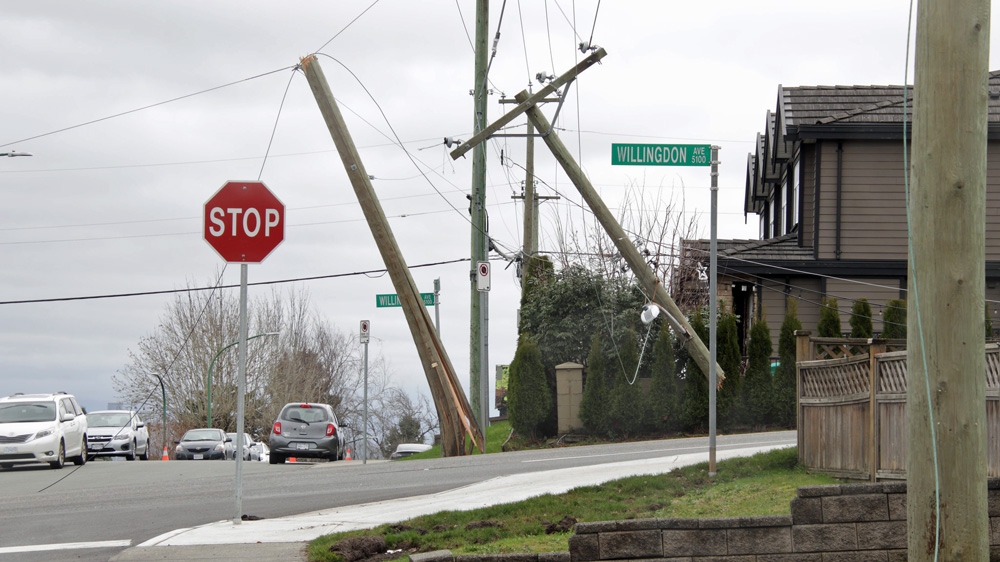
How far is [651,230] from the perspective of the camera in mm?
34750

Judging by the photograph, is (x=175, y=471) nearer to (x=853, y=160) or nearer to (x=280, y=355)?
(x=853, y=160)

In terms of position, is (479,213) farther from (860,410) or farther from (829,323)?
(860,410)

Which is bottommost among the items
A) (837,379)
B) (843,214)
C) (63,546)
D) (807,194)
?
(63,546)

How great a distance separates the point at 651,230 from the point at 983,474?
30.3 m

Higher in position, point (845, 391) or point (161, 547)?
point (845, 391)

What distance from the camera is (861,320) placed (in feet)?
82.4

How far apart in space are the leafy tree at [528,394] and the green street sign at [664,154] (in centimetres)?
1362

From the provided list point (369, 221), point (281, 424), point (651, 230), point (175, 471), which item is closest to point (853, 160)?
point (651, 230)

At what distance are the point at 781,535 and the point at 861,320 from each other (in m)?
19.6

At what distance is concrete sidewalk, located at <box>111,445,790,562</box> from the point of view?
28.8 ft

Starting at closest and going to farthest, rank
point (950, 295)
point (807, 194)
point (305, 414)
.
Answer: point (950, 295)
point (305, 414)
point (807, 194)

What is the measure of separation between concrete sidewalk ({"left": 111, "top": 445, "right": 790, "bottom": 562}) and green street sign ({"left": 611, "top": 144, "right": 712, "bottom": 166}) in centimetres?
401

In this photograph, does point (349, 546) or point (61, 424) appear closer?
point (349, 546)

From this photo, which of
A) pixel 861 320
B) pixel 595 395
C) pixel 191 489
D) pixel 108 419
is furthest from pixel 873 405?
pixel 108 419
